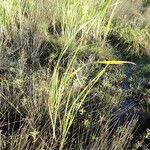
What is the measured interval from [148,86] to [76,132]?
4.42 feet

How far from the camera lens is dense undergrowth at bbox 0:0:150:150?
2.33 metres

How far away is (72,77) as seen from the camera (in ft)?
9.70

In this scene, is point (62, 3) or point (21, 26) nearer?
point (21, 26)

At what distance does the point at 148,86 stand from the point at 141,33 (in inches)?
48.2

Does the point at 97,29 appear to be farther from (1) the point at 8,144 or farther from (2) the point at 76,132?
(1) the point at 8,144

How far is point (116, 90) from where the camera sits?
130 inches

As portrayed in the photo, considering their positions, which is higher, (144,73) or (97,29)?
(97,29)

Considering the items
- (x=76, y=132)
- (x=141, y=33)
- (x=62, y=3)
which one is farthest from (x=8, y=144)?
(x=141, y=33)

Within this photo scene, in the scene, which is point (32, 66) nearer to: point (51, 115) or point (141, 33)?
point (51, 115)

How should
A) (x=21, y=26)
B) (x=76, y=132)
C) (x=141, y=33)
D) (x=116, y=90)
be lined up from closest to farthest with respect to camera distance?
(x=76, y=132) < (x=116, y=90) < (x=21, y=26) < (x=141, y=33)

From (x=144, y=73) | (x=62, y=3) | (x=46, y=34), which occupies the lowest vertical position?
(x=144, y=73)

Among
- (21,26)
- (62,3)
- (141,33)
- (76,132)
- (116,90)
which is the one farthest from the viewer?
(141,33)

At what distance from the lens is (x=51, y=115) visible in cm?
236

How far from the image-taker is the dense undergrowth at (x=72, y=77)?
233cm
